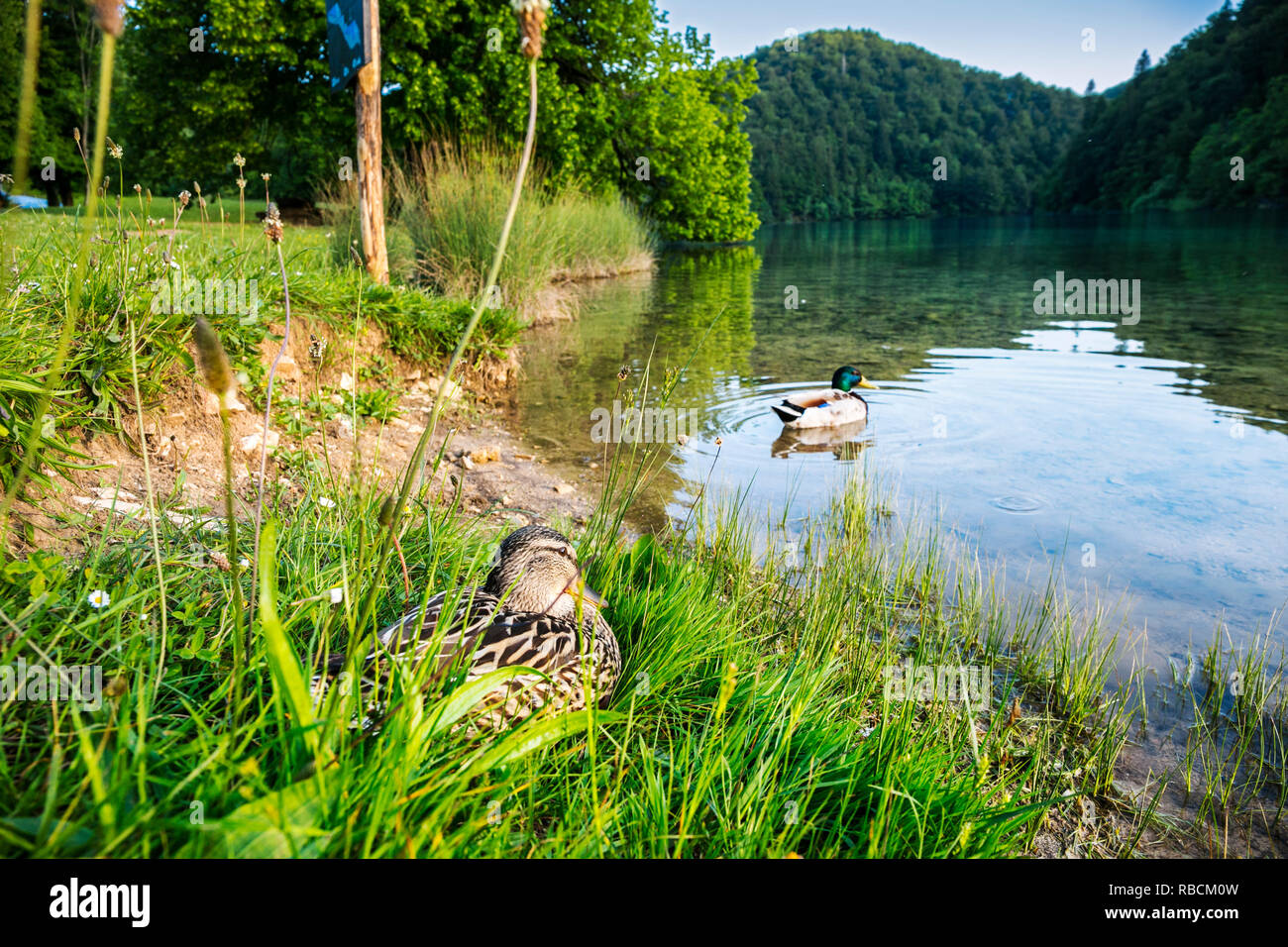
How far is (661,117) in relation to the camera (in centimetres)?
2411

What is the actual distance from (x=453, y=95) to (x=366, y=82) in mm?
13729

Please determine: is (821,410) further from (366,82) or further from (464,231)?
(464,231)

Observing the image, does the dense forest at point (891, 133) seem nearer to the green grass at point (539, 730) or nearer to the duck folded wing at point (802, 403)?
the duck folded wing at point (802, 403)

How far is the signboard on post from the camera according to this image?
7078 millimetres

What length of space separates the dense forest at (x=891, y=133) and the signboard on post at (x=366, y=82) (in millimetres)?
84629

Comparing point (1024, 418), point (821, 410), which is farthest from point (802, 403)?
point (1024, 418)

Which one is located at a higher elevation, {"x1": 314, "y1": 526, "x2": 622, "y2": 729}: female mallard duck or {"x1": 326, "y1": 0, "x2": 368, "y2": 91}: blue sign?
{"x1": 326, "y1": 0, "x2": 368, "y2": 91}: blue sign

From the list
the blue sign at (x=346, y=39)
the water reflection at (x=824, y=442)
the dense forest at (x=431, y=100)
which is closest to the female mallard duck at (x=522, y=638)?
the water reflection at (x=824, y=442)

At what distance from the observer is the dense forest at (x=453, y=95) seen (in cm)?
1983

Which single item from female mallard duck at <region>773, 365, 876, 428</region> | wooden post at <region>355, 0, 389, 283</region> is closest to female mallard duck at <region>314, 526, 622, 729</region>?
female mallard duck at <region>773, 365, 876, 428</region>

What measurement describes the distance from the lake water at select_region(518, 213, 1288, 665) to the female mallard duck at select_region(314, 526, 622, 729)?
948mm

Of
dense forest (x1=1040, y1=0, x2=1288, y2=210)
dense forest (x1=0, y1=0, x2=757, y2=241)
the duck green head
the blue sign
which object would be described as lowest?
the duck green head

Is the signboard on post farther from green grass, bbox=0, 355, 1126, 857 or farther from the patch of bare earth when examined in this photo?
green grass, bbox=0, 355, 1126, 857
